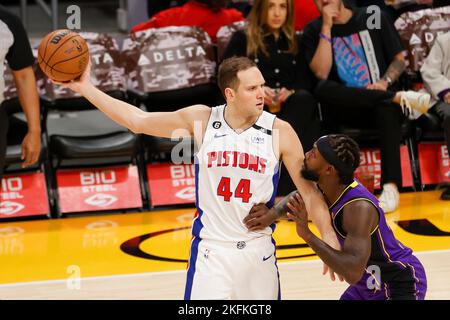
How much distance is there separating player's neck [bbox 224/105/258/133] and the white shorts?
57 cm

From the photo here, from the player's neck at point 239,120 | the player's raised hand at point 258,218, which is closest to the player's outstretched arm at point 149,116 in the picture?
the player's neck at point 239,120

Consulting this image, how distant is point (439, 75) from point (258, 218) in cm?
404

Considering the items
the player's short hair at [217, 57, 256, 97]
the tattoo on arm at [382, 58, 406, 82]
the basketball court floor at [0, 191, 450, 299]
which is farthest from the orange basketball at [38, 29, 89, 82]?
the tattoo on arm at [382, 58, 406, 82]

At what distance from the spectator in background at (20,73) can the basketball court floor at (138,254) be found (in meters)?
0.78

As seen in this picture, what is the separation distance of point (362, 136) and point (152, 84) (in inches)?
75.4

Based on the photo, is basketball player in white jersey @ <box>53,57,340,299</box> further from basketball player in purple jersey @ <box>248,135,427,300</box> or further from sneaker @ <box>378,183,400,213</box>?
sneaker @ <box>378,183,400,213</box>

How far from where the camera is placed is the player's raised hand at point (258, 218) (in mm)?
4535

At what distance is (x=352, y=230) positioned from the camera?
432 centimetres

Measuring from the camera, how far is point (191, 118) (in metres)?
4.74

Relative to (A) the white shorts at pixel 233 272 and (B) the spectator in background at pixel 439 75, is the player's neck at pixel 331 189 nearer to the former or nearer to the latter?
(A) the white shorts at pixel 233 272

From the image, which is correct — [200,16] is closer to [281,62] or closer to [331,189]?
[281,62]

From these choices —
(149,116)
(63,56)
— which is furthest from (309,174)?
(63,56)

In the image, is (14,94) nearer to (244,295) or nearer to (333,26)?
(333,26)

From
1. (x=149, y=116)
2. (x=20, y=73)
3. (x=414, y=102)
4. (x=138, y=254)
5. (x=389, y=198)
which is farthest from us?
(x=414, y=102)
